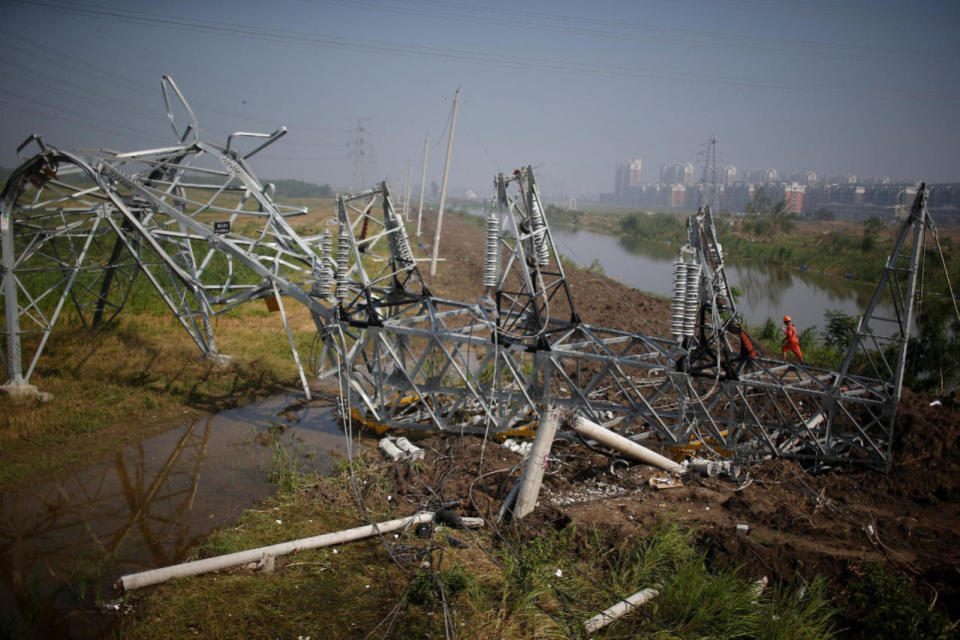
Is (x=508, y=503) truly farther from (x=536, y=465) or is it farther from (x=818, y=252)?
(x=818, y=252)

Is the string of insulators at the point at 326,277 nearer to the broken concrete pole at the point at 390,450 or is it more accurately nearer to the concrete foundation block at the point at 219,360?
the broken concrete pole at the point at 390,450

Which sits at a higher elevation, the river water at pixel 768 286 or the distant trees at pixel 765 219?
the distant trees at pixel 765 219

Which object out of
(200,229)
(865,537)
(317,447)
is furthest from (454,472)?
(200,229)

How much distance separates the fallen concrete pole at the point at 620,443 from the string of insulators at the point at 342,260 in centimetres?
527

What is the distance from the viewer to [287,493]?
894cm

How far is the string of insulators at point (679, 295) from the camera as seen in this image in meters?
7.68

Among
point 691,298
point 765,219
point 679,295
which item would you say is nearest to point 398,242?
point 679,295

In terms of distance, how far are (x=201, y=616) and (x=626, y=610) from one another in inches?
174

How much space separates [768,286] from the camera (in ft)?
110

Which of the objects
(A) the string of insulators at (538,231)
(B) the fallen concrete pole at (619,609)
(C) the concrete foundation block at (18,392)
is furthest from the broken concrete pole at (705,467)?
(C) the concrete foundation block at (18,392)

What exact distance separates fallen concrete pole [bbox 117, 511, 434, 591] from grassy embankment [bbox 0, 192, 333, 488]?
4.74 metres

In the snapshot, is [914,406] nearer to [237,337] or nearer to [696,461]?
[696,461]

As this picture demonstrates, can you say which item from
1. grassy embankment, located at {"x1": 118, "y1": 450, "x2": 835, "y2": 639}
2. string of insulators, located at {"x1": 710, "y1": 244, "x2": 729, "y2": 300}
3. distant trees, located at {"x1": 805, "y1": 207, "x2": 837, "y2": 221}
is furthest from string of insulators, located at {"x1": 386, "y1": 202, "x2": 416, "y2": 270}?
distant trees, located at {"x1": 805, "y1": 207, "x2": 837, "y2": 221}

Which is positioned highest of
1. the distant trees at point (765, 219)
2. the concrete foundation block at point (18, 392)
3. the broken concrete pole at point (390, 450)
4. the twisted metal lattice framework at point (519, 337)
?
the distant trees at point (765, 219)
